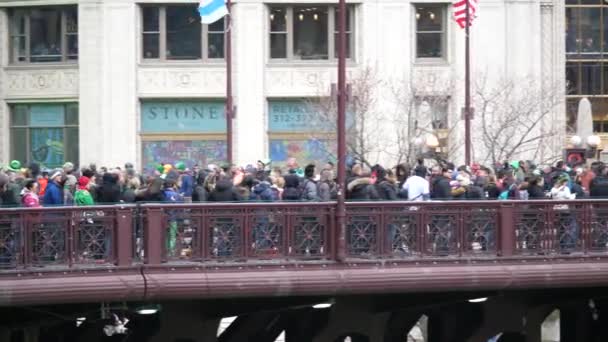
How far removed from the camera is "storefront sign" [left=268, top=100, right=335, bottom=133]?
5687cm

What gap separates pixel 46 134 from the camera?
191 ft

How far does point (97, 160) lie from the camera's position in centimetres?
5772

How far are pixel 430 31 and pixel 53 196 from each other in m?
32.9

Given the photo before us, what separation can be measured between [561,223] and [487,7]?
31956 millimetres

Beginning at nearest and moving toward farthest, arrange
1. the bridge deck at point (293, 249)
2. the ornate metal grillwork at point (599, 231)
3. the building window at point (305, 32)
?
the bridge deck at point (293, 249) → the ornate metal grillwork at point (599, 231) → the building window at point (305, 32)

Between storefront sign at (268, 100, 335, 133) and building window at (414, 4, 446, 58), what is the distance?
4.24 meters

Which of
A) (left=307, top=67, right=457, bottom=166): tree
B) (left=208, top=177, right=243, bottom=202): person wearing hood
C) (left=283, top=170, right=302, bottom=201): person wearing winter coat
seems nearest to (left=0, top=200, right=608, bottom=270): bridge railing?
(left=208, top=177, right=243, bottom=202): person wearing hood

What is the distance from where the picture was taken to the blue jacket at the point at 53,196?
26969 millimetres

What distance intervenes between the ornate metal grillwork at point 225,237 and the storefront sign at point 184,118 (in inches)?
1269

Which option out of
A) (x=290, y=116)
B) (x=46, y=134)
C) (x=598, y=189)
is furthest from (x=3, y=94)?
(x=598, y=189)

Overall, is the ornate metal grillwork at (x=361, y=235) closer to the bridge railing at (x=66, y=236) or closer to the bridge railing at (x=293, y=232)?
the bridge railing at (x=293, y=232)

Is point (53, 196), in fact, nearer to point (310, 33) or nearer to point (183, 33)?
point (183, 33)

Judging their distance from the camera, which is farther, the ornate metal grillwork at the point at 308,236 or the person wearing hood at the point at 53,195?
the person wearing hood at the point at 53,195

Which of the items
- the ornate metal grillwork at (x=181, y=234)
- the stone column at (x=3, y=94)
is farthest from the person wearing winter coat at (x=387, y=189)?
the stone column at (x=3, y=94)
